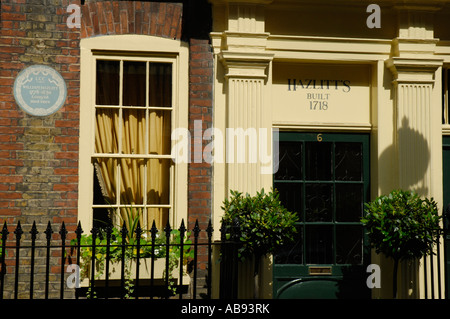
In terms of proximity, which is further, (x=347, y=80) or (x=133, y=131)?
(x=347, y=80)

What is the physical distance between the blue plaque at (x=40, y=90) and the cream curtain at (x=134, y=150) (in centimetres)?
47

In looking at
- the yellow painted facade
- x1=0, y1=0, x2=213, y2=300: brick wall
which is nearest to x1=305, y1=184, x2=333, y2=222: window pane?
the yellow painted facade

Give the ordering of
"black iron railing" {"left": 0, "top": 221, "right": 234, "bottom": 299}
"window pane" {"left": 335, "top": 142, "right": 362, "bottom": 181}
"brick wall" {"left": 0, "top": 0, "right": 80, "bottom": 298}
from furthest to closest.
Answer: "window pane" {"left": 335, "top": 142, "right": 362, "bottom": 181} → "brick wall" {"left": 0, "top": 0, "right": 80, "bottom": 298} → "black iron railing" {"left": 0, "top": 221, "right": 234, "bottom": 299}

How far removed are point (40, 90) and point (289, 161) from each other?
115 inches

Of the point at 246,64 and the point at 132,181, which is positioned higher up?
the point at 246,64

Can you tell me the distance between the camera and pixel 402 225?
238 inches

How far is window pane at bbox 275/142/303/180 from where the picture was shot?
6.90m

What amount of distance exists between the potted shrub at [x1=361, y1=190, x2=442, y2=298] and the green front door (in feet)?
2.10

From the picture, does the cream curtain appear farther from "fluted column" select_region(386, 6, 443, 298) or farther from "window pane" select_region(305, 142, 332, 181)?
"fluted column" select_region(386, 6, 443, 298)

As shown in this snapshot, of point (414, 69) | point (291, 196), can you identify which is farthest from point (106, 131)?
point (414, 69)

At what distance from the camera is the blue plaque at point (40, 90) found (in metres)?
6.46

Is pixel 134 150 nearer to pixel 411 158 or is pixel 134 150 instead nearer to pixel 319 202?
pixel 319 202

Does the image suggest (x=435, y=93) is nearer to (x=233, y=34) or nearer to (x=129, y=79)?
(x=233, y=34)

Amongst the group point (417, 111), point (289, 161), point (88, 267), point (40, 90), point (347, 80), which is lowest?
point (88, 267)
